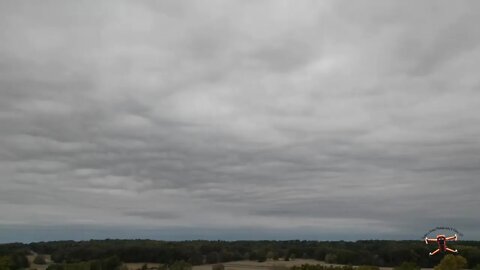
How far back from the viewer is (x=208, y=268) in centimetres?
19675

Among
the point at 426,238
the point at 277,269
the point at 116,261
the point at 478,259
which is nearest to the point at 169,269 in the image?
the point at 116,261

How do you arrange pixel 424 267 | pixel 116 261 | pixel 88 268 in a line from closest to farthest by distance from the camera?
pixel 88 268 → pixel 424 267 → pixel 116 261

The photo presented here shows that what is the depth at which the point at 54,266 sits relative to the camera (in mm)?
171375

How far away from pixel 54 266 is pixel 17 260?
1972cm

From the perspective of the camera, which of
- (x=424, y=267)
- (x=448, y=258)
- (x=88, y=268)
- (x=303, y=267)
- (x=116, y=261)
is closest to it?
(x=448, y=258)

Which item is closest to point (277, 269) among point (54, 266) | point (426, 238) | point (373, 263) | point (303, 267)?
point (303, 267)

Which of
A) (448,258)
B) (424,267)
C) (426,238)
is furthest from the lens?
(424,267)

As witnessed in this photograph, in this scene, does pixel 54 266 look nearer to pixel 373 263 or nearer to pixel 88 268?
pixel 88 268

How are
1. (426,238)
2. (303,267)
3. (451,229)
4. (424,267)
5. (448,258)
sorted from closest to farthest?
→ (451,229) < (426,238) < (448,258) < (303,267) < (424,267)

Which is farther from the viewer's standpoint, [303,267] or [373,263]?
[373,263]

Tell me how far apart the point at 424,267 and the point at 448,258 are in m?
69.5

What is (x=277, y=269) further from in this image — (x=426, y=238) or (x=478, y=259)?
(x=426, y=238)

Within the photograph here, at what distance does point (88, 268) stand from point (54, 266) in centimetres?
1532

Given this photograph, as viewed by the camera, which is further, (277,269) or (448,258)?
(277,269)
